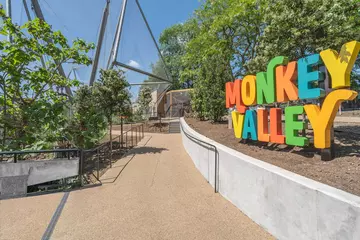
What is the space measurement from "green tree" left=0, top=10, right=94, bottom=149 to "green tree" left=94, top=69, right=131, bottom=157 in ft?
5.05

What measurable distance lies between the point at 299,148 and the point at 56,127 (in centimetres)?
838

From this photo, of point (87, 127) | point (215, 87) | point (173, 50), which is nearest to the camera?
point (87, 127)

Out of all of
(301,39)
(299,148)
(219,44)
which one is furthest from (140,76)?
(299,148)

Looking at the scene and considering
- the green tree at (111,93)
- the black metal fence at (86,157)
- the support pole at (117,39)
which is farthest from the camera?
the support pole at (117,39)

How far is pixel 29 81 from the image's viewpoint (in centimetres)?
833

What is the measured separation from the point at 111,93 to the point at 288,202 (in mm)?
9556

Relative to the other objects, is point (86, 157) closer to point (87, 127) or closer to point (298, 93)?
point (87, 127)

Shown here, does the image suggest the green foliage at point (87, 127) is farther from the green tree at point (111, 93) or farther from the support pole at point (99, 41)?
the support pole at point (99, 41)

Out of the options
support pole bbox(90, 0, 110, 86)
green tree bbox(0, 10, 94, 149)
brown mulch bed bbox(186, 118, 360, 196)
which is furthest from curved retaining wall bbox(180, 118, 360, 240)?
support pole bbox(90, 0, 110, 86)

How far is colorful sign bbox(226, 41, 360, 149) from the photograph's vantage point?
355 cm

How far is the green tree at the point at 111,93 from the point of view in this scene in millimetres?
10438

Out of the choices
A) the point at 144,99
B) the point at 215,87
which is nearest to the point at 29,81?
the point at 215,87

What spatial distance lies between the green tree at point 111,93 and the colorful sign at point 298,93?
684cm

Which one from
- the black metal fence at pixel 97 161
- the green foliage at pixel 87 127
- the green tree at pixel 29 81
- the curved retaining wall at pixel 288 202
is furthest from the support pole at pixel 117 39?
the curved retaining wall at pixel 288 202
